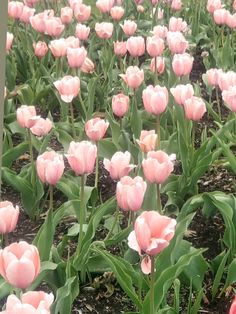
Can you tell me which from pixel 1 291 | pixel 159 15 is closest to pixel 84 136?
pixel 1 291

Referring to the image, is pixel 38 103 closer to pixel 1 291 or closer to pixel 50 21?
pixel 50 21

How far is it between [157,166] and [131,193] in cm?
14

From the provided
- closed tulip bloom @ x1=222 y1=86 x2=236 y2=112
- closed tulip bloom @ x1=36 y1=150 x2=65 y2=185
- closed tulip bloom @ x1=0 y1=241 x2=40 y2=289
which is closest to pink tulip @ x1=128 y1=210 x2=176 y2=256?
closed tulip bloom @ x1=0 y1=241 x2=40 y2=289

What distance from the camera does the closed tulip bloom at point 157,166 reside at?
1848 mm

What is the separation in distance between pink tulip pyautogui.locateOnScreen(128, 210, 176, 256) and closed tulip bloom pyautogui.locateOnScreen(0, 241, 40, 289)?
0.21 m

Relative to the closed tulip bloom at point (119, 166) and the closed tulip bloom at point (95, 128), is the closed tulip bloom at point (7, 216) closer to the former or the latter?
the closed tulip bloom at point (119, 166)

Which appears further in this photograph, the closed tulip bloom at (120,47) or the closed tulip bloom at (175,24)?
the closed tulip bloom at (175,24)

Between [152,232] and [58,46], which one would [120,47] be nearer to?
[58,46]

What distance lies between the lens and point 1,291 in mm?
1818

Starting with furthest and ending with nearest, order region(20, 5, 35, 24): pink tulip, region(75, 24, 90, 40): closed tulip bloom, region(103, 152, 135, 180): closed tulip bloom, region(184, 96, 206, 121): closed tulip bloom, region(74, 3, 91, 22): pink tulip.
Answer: region(74, 3, 91, 22): pink tulip
region(20, 5, 35, 24): pink tulip
region(75, 24, 90, 40): closed tulip bloom
region(184, 96, 206, 121): closed tulip bloom
region(103, 152, 135, 180): closed tulip bloom

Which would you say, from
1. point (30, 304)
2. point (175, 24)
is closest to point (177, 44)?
point (175, 24)

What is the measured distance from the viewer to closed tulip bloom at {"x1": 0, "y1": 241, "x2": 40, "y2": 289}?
1.40 metres

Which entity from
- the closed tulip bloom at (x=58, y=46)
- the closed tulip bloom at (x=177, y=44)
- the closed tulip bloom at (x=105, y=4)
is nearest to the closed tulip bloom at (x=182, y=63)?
the closed tulip bloom at (x=177, y=44)

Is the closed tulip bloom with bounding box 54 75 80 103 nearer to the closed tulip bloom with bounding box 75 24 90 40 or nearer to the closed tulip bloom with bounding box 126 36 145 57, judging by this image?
the closed tulip bloom with bounding box 126 36 145 57
